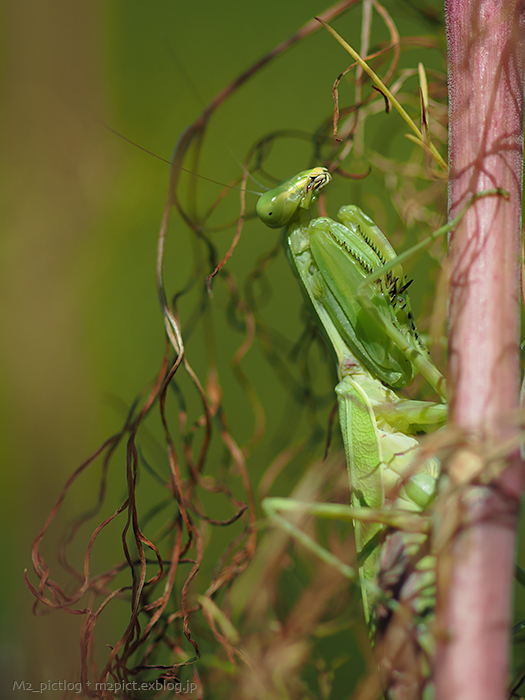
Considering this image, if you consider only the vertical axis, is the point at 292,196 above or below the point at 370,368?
above

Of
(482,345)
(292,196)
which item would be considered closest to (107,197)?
(292,196)

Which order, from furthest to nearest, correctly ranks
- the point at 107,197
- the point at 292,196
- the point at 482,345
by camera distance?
the point at 107,197 → the point at 292,196 → the point at 482,345

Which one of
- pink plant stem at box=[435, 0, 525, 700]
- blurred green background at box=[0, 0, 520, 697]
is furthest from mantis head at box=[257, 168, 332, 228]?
blurred green background at box=[0, 0, 520, 697]

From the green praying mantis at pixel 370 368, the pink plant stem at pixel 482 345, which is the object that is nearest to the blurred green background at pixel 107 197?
the green praying mantis at pixel 370 368

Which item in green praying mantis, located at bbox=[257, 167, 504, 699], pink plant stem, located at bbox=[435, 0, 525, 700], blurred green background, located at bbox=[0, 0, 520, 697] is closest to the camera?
pink plant stem, located at bbox=[435, 0, 525, 700]

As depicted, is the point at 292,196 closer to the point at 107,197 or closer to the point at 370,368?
the point at 370,368

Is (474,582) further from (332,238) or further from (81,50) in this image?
(81,50)

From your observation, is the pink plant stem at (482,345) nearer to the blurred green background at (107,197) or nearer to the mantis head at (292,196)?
the mantis head at (292,196)

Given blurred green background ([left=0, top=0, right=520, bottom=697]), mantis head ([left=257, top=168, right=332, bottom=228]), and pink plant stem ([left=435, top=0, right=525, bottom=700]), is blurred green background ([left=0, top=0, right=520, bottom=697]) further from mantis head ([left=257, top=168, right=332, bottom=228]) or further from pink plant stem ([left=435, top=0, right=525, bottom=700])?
pink plant stem ([left=435, top=0, right=525, bottom=700])
